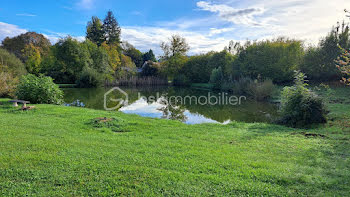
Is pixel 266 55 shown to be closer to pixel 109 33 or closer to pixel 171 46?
pixel 171 46

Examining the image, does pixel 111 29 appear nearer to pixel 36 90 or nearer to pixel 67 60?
pixel 67 60

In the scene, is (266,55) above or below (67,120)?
above

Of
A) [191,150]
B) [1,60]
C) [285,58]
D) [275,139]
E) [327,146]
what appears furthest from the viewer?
[285,58]

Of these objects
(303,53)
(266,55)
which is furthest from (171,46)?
(303,53)

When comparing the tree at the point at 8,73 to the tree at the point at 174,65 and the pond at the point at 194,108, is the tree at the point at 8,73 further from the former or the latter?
the tree at the point at 174,65

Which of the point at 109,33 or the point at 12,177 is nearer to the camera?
the point at 12,177

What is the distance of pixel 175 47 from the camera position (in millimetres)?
43344

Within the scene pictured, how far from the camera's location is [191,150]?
440 centimetres

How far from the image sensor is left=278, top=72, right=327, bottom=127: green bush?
770cm

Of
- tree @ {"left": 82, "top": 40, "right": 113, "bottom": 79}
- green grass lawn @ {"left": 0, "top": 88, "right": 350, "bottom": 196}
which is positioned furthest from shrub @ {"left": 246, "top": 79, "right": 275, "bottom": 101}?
tree @ {"left": 82, "top": 40, "right": 113, "bottom": 79}

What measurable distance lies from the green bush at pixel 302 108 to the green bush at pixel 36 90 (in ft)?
41.7

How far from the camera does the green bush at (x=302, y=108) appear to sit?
7703 mm

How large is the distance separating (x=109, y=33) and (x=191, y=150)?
52455 mm

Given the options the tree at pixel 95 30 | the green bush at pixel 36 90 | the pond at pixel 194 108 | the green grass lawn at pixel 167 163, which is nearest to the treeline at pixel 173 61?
the tree at pixel 95 30
